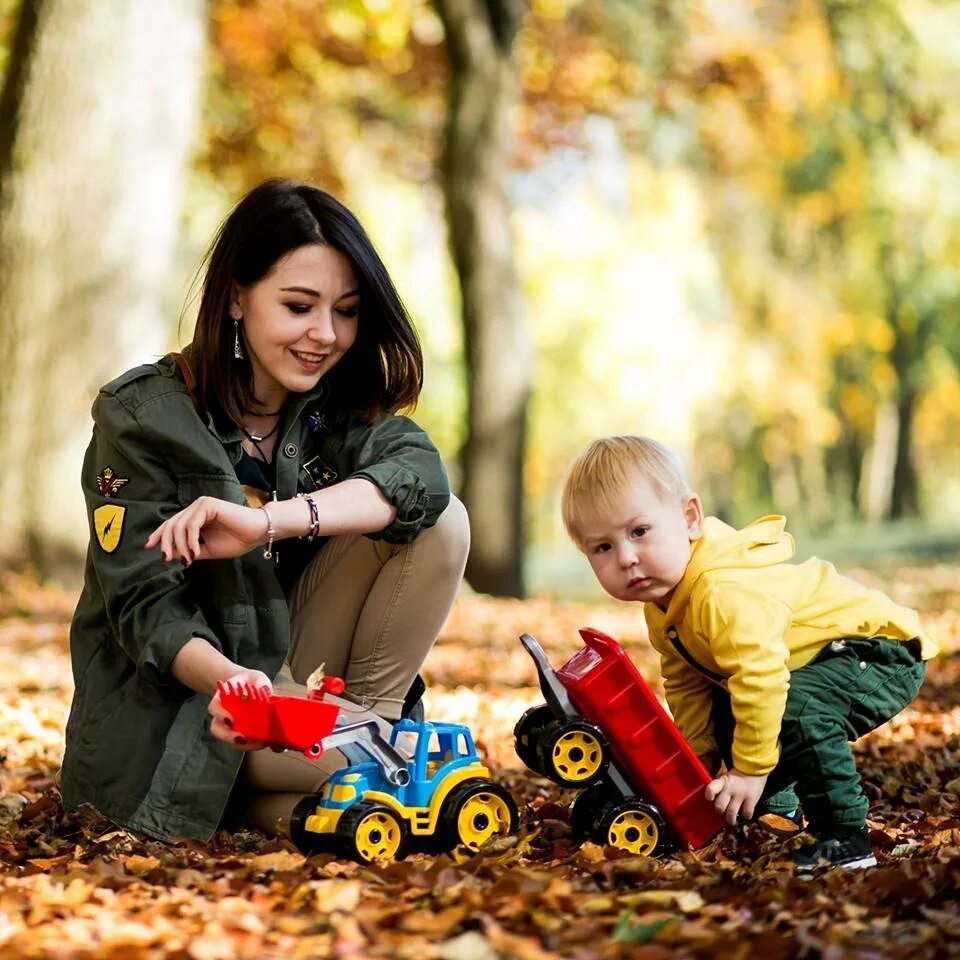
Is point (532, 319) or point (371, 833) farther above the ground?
point (532, 319)

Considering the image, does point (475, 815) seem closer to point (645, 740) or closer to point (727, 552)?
point (645, 740)

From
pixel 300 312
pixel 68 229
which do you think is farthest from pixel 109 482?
pixel 68 229

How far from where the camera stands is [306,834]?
3.15 m

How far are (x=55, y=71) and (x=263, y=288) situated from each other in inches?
244

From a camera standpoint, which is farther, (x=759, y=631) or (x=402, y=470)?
(x=402, y=470)

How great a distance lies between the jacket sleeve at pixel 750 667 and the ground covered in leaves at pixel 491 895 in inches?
9.6

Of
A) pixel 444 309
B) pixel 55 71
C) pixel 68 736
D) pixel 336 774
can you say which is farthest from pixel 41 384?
pixel 444 309

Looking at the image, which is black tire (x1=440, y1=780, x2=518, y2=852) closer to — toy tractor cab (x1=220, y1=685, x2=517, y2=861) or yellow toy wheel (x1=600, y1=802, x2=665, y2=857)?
toy tractor cab (x1=220, y1=685, x2=517, y2=861)

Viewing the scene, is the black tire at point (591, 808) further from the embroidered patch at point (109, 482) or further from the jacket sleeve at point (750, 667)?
the embroidered patch at point (109, 482)

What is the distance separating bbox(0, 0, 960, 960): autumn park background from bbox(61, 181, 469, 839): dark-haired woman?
0.19 meters

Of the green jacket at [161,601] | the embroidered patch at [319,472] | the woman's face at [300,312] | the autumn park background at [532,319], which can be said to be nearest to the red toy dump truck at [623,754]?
the autumn park background at [532,319]

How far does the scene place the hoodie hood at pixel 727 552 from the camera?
332 cm

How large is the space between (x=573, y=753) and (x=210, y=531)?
3.10ft

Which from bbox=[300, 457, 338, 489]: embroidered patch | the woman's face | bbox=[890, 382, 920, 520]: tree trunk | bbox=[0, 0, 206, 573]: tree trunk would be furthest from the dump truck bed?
bbox=[890, 382, 920, 520]: tree trunk
